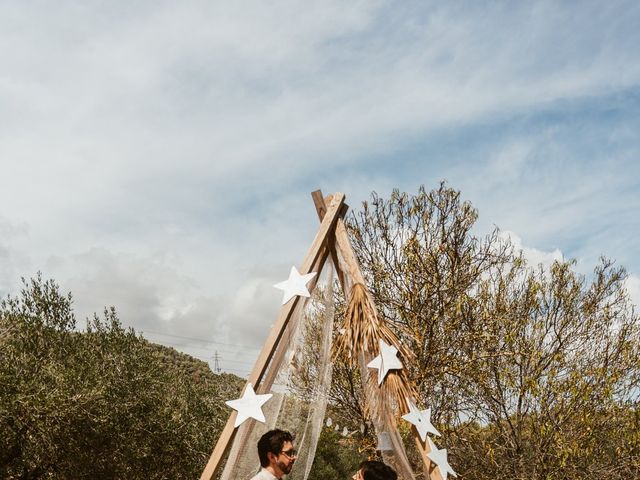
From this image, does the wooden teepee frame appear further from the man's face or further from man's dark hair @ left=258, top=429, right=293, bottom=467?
the man's face

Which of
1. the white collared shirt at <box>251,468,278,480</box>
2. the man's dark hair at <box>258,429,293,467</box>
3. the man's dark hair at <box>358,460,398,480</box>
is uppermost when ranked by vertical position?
the man's dark hair at <box>258,429,293,467</box>

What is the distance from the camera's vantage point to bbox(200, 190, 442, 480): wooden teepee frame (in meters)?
4.52

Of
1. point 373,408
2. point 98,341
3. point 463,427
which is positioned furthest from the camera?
point 98,341

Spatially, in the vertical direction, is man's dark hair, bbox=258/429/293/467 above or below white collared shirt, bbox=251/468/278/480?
above

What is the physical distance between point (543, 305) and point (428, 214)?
2.74m

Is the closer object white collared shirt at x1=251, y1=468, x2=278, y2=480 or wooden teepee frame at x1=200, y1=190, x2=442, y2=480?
white collared shirt at x1=251, y1=468, x2=278, y2=480

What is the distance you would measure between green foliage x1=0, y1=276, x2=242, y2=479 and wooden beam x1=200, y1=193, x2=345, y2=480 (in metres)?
6.15

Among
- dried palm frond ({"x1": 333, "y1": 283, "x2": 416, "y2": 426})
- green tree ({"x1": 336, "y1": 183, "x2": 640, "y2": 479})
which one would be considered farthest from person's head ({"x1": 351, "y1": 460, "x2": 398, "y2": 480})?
green tree ({"x1": 336, "y1": 183, "x2": 640, "y2": 479})

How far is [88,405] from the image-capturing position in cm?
1023

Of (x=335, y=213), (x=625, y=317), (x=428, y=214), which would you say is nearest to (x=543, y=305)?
(x=625, y=317)

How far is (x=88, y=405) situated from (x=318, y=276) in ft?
22.0

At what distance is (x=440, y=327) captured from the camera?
11.0 metres

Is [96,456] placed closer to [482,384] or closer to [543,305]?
[482,384]

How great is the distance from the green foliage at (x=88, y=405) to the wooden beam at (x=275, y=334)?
6.15 metres
